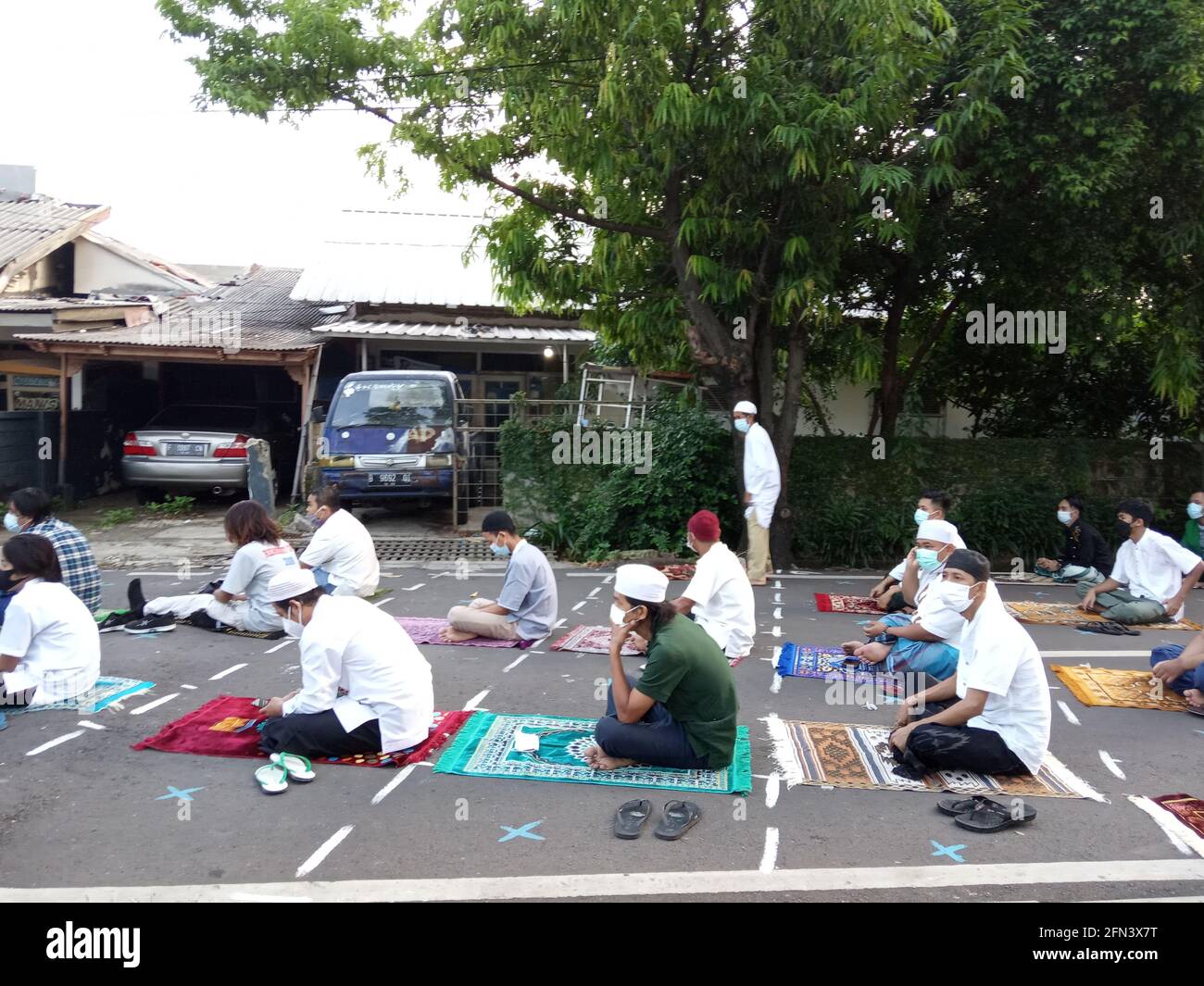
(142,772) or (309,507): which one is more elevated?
(309,507)

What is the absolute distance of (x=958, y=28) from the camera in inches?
442

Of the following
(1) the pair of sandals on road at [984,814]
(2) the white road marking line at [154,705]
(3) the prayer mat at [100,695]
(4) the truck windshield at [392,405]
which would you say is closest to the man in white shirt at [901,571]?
(1) the pair of sandals on road at [984,814]

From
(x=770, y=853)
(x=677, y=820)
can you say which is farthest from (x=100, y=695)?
(x=770, y=853)

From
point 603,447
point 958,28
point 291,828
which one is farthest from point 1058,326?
point 291,828

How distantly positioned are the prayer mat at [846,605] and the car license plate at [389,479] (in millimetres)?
5957

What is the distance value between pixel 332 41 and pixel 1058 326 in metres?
9.43

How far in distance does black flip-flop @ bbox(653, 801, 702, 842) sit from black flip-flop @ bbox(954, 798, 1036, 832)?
1.30 metres

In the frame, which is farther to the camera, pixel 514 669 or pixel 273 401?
pixel 273 401

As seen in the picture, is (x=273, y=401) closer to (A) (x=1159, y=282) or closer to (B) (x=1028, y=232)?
(B) (x=1028, y=232)

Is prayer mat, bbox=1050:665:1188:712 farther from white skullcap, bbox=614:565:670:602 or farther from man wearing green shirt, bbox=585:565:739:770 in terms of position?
white skullcap, bbox=614:565:670:602

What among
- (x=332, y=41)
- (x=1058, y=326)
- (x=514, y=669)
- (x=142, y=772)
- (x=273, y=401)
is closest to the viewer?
(x=142, y=772)

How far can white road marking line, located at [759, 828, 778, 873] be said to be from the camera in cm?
422

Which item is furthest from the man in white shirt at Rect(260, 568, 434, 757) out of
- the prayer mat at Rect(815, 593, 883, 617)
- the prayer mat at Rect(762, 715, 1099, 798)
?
the prayer mat at Rect(815, 593, 883, 617)

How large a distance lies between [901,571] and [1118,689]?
2.34 metres
